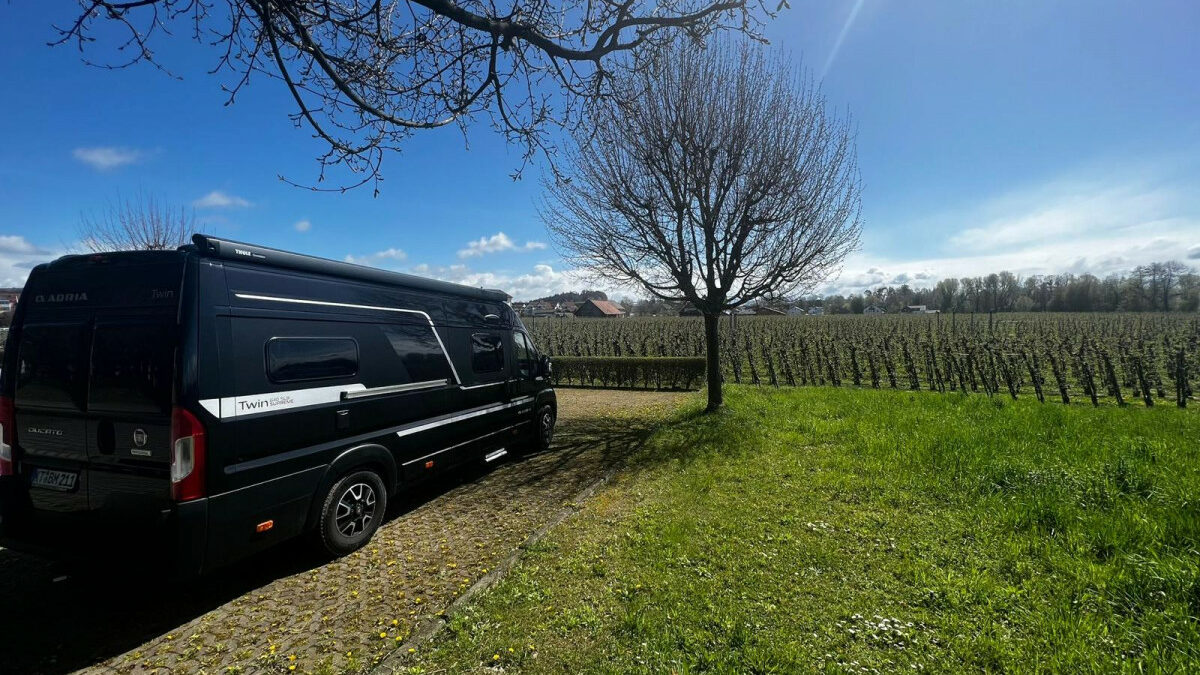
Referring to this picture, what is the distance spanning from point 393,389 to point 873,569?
14.0ft

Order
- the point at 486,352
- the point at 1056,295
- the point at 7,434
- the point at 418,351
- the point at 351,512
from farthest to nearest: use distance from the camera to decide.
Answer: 1. the point at 1056,295
2. the point at 486,352
3. the point at 418,351
4. the point at 351,512
5. the point at 7,434

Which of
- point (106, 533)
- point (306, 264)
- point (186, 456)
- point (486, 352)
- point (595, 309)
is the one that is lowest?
point (106, 533)

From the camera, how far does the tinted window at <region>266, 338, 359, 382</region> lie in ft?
11.6

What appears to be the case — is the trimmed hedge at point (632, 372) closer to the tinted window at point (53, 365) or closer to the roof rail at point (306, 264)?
the roof rail at point (306, 264)

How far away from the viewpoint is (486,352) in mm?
6262

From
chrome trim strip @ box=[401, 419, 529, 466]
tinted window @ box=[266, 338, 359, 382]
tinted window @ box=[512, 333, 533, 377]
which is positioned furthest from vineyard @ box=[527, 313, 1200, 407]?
tinted window @ box=[266, 338, 359, 382]

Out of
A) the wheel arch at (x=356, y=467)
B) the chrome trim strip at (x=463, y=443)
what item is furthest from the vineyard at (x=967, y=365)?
the wheel arch at (x=356, y=467)

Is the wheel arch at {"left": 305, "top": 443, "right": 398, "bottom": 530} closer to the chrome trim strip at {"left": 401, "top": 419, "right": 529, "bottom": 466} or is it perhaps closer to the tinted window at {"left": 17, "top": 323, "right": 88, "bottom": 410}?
the chrome trim strip at {"left": 401, "top": 419, "right": 529, "bottom": 466}

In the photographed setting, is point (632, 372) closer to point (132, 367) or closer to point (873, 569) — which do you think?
point (873, 569)

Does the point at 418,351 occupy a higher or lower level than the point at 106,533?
higher

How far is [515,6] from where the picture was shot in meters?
3.47

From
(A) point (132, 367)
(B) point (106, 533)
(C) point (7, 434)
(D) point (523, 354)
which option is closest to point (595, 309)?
(D) point (523, 354)

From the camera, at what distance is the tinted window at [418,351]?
15.5 ft

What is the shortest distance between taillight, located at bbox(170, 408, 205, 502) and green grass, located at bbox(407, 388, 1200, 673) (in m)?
1.73
